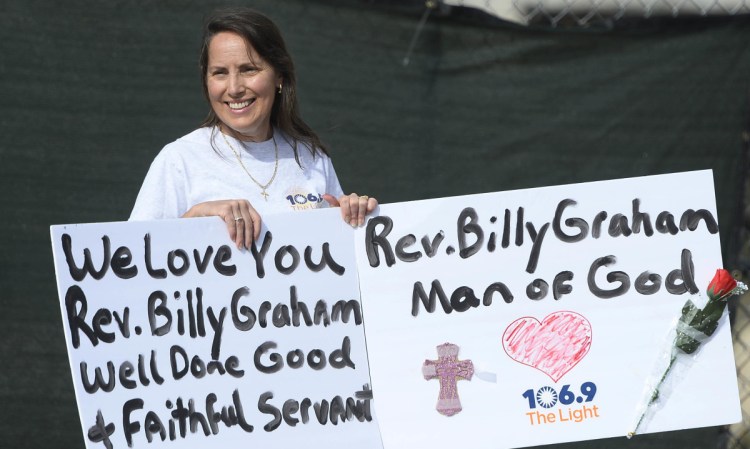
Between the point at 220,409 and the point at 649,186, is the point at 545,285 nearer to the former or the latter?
the point at 649,186

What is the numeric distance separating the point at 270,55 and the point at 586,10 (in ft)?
7.15

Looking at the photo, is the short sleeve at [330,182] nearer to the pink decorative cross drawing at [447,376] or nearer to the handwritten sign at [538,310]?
the handwritten sign at [538,310]

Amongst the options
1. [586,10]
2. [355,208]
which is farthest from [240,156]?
[586,10]

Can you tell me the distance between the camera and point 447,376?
2.58 metres

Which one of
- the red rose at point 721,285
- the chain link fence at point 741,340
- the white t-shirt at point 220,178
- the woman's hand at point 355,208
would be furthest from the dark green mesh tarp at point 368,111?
the red rose at point 721,285

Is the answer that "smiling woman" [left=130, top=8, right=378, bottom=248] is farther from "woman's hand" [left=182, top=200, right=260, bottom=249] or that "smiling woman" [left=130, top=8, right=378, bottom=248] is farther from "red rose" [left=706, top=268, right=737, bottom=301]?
"red rose" [left=706, top=268, right=737, bottom=301]

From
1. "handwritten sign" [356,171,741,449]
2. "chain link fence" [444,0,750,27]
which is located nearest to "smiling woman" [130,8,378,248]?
"handwritten sign" [356,171,741,449]

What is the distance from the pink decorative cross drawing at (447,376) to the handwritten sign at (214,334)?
0.17 meters

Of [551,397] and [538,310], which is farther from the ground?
[538,310]

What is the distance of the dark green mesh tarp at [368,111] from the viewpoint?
3.45 m

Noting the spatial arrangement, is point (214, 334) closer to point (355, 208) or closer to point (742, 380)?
point (355, 208)

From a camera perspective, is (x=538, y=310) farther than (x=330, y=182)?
No

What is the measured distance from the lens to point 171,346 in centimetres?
251

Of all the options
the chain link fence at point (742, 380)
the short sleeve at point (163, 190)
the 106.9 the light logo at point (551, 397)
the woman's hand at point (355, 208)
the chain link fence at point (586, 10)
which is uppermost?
the chain link fence at point (586, 10)
